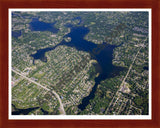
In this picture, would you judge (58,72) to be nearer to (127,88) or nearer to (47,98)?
(47,98)

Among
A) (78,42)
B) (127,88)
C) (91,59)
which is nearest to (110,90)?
(127,88)

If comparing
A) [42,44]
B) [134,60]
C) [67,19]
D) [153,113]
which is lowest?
[153,113]

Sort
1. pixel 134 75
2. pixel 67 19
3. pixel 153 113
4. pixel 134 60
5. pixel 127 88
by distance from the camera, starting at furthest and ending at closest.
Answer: pixel 67 19
pixel 134 60
pixel 134 75
pixel 127 88
pixel 153 113

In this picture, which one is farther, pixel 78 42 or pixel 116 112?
pixel 78 42

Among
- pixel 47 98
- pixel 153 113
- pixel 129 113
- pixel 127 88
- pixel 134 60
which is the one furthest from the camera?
pixel 134 60

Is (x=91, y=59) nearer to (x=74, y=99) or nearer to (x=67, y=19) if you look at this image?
(x=74, y=99)

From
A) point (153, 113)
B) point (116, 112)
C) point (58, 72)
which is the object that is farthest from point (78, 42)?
point (153, 113)

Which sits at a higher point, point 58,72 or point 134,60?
point 134,60
